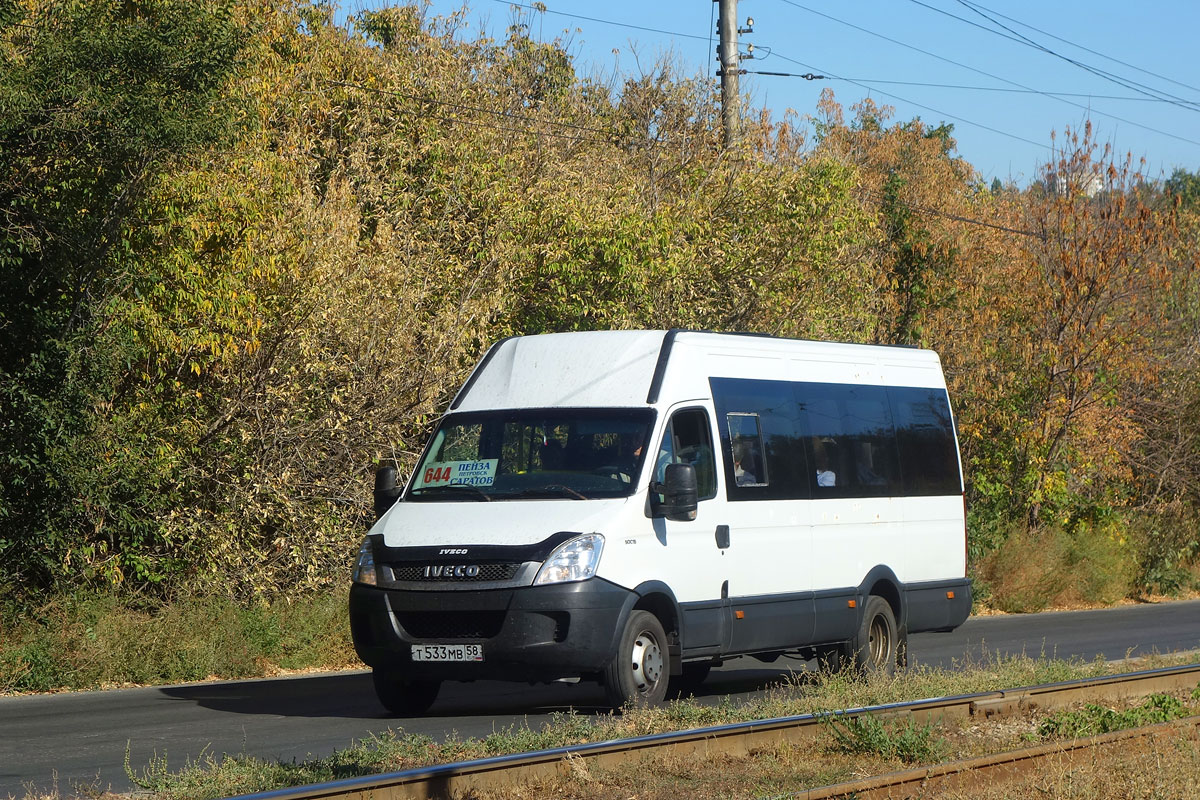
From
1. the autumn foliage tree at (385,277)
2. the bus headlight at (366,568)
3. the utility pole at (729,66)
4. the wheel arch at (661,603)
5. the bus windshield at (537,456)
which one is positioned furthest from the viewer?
the utility pole at (729,66)

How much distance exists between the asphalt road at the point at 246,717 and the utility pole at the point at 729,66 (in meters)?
9.91

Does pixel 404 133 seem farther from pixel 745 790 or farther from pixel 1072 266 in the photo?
pixel 745 790

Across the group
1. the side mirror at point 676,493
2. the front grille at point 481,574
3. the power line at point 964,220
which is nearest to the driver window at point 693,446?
the side mirror at point 676,493

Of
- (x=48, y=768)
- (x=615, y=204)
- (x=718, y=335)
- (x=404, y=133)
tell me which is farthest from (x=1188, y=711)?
(x=404, y=133)

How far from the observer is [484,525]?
1029 cm

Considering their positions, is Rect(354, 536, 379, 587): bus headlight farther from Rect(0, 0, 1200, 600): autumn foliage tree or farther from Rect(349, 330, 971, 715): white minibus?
Rect(0, 0, 1200, 600): autumn foliage tree

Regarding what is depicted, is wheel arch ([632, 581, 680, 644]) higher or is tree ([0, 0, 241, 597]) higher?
tree ([0, 0, 241, 597])

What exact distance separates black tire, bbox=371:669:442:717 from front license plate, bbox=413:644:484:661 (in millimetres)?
729

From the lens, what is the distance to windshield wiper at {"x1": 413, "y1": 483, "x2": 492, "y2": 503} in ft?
35.1

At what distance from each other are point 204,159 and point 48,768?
27.3ft

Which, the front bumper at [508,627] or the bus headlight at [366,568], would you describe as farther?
the bus headlight at [366,568]

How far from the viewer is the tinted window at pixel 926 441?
13.8 m

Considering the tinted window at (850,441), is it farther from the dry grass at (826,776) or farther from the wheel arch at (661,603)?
the dry grass at (826,776)

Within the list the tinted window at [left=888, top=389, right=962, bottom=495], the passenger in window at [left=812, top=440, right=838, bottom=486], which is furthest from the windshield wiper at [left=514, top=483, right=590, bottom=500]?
the tinted window at [left=888, top=389, right=962, bottom=495]
